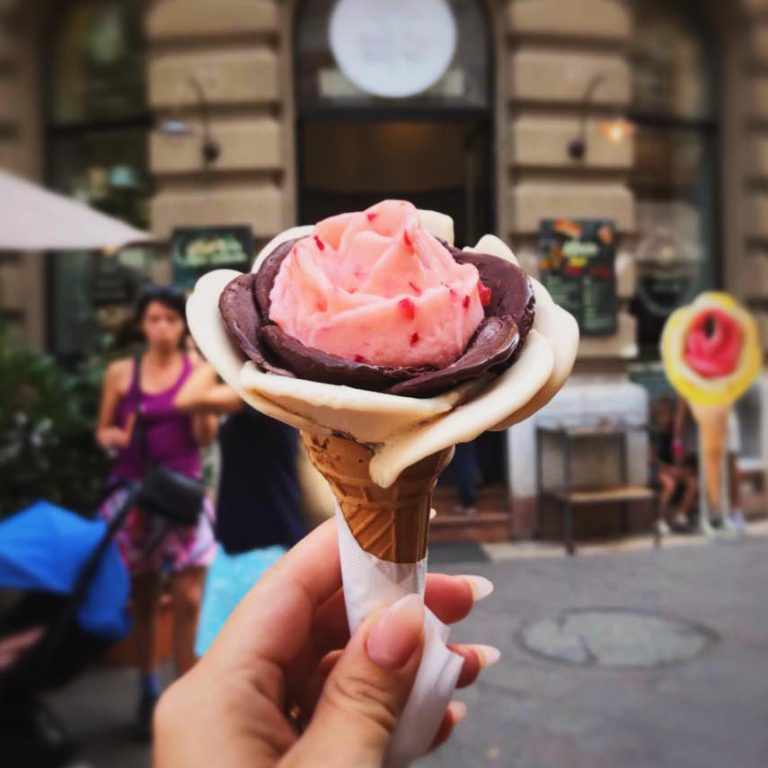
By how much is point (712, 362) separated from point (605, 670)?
188cm

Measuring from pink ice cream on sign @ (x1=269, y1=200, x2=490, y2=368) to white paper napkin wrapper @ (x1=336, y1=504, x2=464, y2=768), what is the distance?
0.30 m

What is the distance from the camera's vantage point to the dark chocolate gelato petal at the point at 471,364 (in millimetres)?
940

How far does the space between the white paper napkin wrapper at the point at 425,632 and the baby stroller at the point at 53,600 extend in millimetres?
1728

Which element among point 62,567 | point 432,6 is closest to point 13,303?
point 432,6

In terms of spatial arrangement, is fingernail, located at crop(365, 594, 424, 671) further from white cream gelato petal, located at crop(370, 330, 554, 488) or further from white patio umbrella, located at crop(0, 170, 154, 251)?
white patio umbrella, located at crop(0, 170, 154, 251)

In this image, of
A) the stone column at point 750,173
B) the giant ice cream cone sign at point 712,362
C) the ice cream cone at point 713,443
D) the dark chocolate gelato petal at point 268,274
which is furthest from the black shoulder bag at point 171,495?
the stone column at point 750,173

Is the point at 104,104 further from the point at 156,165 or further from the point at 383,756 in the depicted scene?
the point at 383,756

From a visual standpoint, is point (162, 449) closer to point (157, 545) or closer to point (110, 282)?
point (157, 545)

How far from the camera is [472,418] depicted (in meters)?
0.92

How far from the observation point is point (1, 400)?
4.49 meters

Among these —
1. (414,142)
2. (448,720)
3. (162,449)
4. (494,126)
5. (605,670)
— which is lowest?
(605,670)

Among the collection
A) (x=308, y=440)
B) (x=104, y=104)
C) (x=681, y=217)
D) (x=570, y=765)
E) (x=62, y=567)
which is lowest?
(x=570, y=765)

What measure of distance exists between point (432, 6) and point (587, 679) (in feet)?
12.6

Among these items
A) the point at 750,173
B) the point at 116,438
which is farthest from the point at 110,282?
the point at 750,173
